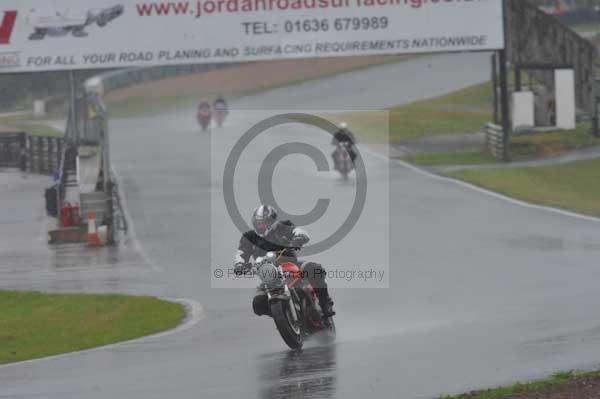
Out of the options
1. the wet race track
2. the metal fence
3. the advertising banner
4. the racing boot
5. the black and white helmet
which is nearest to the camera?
the wet race track

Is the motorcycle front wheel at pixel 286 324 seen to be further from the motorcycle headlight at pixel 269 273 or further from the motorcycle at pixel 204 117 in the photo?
the motorcycle at pixel 204 117

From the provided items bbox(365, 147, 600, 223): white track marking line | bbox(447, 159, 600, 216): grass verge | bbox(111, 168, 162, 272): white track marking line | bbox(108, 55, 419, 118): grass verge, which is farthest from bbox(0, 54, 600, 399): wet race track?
bbox(108, 55, 419, 118): grass verge

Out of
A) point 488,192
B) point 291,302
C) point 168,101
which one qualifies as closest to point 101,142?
point 488,192

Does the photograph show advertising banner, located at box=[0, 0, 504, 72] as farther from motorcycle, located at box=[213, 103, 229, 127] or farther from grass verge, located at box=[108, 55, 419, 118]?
grass verge, located at box=[108, 55, 419, 118]

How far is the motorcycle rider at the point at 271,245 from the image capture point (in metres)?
12.9

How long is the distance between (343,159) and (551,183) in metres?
5.71

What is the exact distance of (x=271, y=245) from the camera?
13250 mm

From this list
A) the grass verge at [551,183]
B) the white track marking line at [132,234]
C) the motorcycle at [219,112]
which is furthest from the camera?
the motorcycle at [219,112]

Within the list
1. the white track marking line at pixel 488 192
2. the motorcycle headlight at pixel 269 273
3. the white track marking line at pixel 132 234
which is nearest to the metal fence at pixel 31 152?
the white track marking line at pixel 132 234

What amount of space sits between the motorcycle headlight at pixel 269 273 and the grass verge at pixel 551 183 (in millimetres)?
15137

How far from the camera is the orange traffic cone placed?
27.5 metres

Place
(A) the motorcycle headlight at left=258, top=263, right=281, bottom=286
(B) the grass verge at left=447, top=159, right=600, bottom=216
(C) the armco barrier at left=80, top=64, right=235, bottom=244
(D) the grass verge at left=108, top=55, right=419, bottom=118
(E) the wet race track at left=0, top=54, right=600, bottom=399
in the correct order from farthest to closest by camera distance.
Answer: (D) the grass verge at left=108, top=55, right=419, bottom=118 < (B) the grass verge at left=447, top=159, right=600, bottom=216 < (C) the armco barrier at left=80, top=64, right=235, bottom=244 < (A) the motorcycle headlight at left=258, top=263, right=281, bottom=286 < (E) the wet race track at left=0, top=54, right=600, bottom=399

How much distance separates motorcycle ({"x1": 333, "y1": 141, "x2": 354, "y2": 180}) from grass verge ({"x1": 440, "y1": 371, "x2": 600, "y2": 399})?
24286 mm

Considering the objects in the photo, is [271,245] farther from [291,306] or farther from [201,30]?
[201,30]
